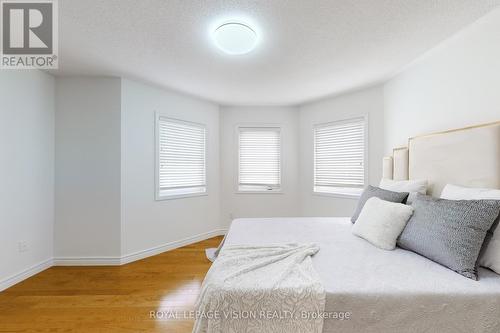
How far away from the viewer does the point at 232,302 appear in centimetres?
107

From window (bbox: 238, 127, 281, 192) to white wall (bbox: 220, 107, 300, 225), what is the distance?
0.40ft

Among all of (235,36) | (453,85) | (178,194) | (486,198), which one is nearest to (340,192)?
(453,85)

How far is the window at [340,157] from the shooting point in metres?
3.37

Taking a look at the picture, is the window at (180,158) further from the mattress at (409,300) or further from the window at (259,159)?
the mattress at (409,300)

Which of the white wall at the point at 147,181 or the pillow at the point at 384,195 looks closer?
the pillow at the point at 384,195

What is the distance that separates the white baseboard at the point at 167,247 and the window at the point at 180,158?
0.72 meters

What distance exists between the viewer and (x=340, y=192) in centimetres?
358

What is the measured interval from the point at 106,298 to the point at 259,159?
2965 millimetres

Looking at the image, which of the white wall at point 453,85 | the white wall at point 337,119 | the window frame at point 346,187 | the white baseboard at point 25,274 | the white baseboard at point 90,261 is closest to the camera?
the white wall at point 453,85

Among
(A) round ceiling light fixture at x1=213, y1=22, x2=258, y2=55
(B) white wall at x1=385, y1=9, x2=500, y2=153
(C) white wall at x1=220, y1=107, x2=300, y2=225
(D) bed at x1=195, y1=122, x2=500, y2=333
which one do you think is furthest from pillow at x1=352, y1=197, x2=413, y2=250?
(C) white wall at x1=220, y1=107, x2=300, y2=225

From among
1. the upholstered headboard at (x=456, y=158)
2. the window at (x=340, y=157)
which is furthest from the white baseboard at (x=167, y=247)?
the upholstered headboard at (x=456, y=158)

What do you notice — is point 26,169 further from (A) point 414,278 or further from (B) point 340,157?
(B) point 340,157

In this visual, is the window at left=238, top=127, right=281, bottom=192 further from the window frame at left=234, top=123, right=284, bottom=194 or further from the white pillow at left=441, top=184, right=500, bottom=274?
the white pillow at left=441, top=184, right=500, bottom=274

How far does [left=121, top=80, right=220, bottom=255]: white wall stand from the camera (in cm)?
295
